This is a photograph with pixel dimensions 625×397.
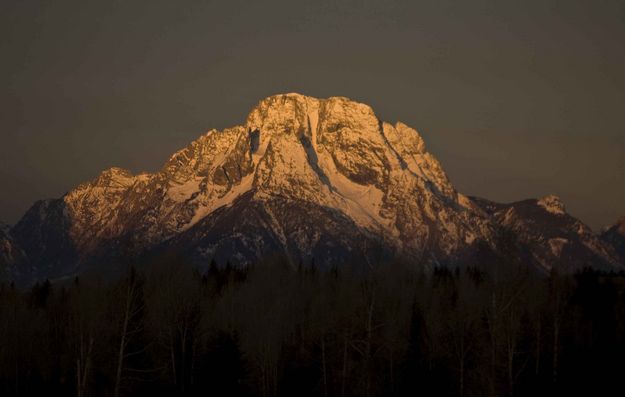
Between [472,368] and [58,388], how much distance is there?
38566 mm

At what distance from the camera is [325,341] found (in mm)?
109625

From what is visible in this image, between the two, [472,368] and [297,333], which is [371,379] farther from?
[297,333]

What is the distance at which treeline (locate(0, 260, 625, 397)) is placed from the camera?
301 feet

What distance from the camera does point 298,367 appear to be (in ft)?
352

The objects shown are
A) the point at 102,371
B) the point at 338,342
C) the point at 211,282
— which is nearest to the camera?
the point at 102,371

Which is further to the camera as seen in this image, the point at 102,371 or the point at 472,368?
the point at 472,368

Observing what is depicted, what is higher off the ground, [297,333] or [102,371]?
[297,333]

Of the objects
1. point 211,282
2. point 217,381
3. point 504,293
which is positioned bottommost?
point 217,381

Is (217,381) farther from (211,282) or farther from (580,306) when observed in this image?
(211,282)

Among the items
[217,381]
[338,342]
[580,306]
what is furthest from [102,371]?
[580,306]

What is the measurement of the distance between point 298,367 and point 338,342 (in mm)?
4429

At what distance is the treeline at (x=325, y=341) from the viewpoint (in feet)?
301

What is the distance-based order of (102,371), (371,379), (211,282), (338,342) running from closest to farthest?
(102,371)
(371,379)
(338,342)
(211,282)

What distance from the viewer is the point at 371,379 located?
101 meters
